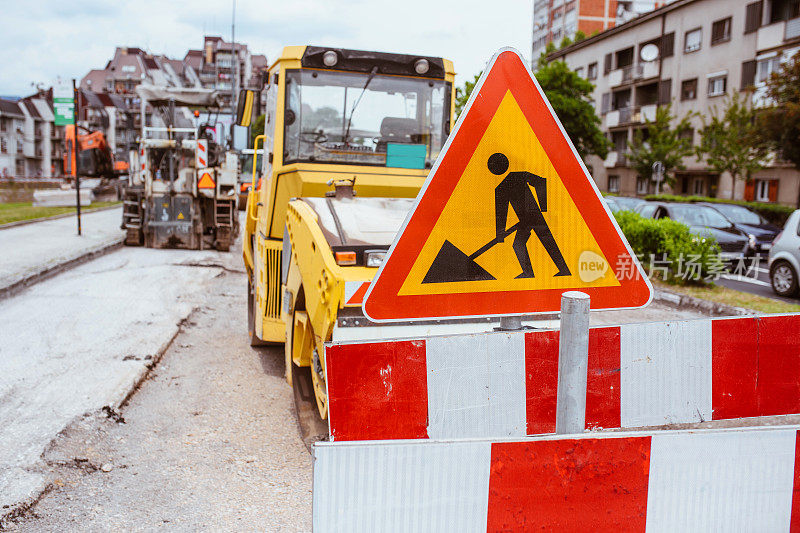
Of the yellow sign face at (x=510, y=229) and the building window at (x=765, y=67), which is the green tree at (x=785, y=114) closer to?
the building window at (x=765, y=67)

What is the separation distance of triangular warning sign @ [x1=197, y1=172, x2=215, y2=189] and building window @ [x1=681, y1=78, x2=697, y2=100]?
3438cm

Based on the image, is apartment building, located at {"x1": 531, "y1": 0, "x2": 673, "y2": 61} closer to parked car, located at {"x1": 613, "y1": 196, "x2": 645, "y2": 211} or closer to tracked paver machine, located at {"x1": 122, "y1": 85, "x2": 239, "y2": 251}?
parked car, located at {"x1": 613, "y1": 196, "x2": 645, "y2": 211}

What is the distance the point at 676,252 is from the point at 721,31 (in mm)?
32759

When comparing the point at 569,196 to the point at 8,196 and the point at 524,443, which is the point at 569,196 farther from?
the point at 8,196

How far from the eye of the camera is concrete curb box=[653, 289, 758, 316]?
10.0m

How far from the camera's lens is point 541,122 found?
2486 millimetres

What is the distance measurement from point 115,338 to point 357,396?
17.8ft

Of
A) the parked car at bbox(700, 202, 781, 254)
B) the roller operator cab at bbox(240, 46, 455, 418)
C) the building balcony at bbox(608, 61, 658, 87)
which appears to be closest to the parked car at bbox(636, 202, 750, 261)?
the parked car at bbox(700, 202, 781, 254)

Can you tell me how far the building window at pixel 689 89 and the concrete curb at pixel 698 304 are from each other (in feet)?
112

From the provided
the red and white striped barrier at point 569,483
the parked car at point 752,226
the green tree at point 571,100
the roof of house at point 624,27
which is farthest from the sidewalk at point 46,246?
the roof of house at point 624,27

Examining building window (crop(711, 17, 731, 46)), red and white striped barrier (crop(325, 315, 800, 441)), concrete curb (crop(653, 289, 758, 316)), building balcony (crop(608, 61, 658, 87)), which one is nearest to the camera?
red and white striped barrier (crop(325, 315, 800, 441))

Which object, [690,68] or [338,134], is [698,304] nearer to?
[338,134]

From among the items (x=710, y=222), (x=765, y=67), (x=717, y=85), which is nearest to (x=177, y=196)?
(x=710, y=222)

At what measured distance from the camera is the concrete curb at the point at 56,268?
9812 millimetres
